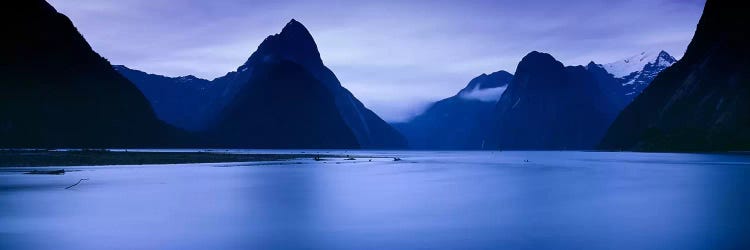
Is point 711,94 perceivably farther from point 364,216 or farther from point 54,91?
point 54,91

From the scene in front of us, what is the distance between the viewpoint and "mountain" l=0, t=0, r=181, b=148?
148 meters

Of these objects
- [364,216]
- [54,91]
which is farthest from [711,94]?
[54,91]

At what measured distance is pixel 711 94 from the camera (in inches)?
6166

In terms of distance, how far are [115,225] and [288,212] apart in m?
8.25

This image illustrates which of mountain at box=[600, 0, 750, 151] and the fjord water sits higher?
mountain at box=[600, 0, 750, 151]

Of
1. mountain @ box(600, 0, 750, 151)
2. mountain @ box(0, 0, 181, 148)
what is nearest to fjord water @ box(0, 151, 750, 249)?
mountain @ box(0, 0, 181, 148)

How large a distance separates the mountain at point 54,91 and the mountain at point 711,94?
165064 millimetres

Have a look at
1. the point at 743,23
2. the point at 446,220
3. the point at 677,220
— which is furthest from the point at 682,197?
the point at 743,23

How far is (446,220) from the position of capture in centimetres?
2645

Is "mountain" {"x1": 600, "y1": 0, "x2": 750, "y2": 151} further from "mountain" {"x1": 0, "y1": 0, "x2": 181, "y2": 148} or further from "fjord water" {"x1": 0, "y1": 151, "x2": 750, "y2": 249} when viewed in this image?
"mountain" {"x1": 0, "y1": 0, "x2": 181, "y2": 148}

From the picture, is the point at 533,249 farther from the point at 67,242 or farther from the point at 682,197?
the point at 682,197

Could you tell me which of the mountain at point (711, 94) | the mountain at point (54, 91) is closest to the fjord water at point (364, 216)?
the mountain at point (54, 91)

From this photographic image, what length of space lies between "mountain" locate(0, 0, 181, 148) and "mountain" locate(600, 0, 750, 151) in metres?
165

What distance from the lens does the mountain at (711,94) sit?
147 m
